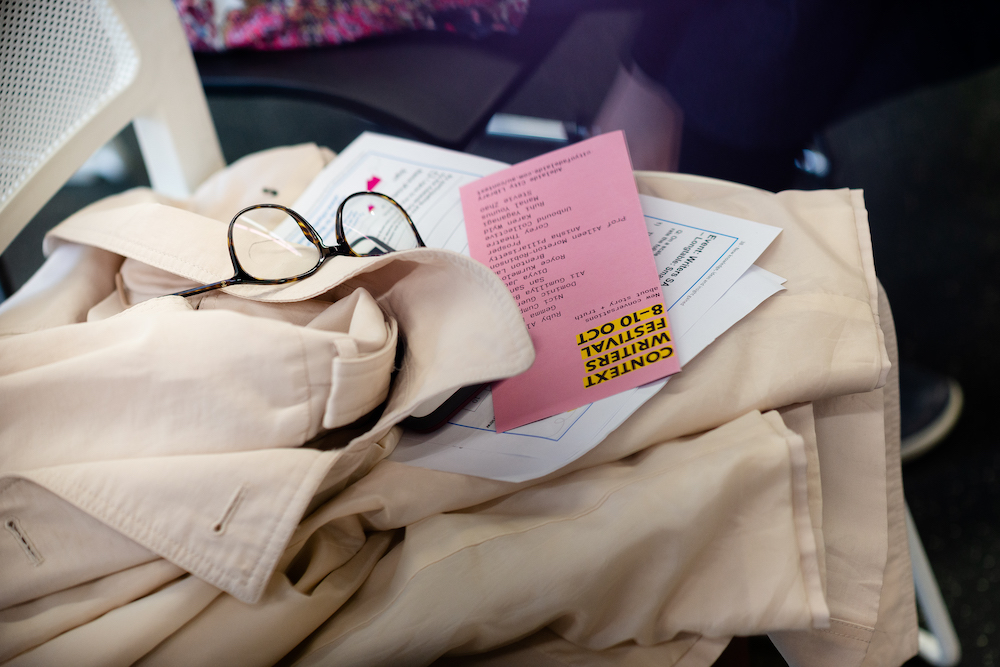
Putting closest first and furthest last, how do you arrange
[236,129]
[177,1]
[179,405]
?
[179,405] → [177,1] → [236,129]

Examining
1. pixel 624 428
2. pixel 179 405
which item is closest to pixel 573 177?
pixel 624 428

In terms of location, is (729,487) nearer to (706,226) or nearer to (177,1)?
(706,226)

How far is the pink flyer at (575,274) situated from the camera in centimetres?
44

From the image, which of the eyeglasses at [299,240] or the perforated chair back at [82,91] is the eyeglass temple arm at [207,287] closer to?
the eyeglasses at [299,240]

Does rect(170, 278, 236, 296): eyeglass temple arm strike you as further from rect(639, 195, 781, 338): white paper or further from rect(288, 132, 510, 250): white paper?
rect(639, 195, 781, 338): white paper

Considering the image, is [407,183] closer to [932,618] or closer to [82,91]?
[82,91]

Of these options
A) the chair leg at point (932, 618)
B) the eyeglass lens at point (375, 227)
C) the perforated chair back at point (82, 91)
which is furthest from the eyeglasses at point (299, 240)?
the chair leg at point (932, 618)

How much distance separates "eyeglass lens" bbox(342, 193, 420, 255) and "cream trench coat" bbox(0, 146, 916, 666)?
85 mm

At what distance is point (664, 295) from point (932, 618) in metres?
0.57

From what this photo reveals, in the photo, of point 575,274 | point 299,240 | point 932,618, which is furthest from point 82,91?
point 932,618

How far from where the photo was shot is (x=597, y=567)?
0.37 metres

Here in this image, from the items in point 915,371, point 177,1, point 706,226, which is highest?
point 177,1

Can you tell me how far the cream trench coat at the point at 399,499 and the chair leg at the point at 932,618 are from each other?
245mm

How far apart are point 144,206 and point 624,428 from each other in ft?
1.37
